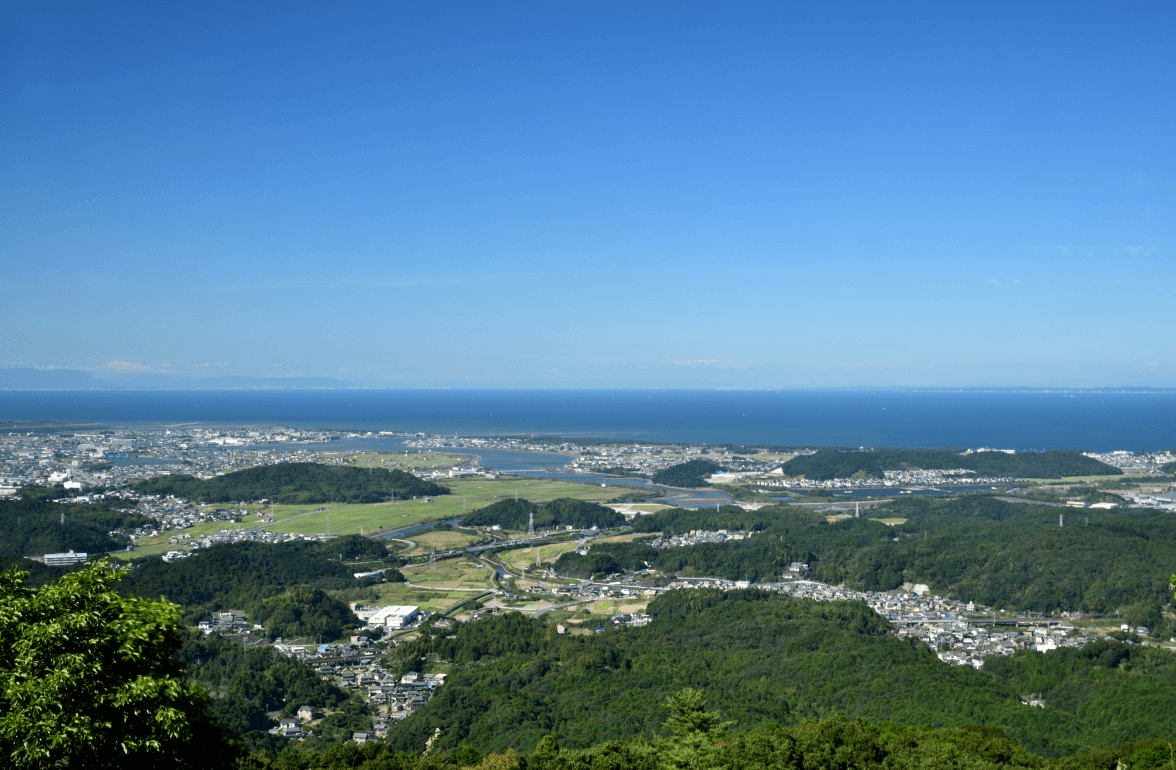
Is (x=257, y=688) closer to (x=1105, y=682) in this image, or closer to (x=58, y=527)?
(x=1105, y=682)

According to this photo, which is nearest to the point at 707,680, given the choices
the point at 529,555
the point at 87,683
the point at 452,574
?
the point at 452,574

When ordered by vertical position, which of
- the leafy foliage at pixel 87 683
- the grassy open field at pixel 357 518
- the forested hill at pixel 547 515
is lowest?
the grassy open field at pixel 357 518

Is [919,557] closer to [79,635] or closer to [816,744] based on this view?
[816,744]

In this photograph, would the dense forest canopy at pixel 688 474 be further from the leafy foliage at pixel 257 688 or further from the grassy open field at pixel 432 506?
the leafy foliage at pixel 257 688

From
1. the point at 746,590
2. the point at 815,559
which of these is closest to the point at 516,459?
the point at 815,559

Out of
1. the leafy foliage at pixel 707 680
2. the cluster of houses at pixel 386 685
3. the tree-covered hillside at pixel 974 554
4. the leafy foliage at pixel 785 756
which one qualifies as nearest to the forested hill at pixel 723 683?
the leafy foliage at pixel 707 680

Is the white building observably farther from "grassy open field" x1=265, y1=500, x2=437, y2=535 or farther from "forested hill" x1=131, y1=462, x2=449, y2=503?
"forested hill" x1=131, y1=462, x2=449, y2=503

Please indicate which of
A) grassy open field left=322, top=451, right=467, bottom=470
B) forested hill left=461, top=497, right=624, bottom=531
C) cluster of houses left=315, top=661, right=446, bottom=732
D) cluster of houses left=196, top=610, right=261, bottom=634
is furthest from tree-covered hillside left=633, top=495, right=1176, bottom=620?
grassy open field left=322, top=451, right=467, bottom=470
